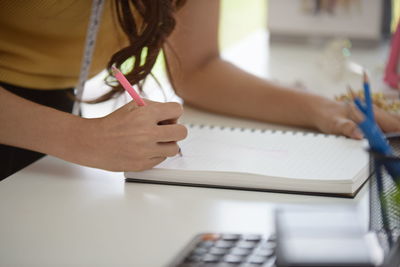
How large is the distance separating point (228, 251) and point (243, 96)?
2.16 feet

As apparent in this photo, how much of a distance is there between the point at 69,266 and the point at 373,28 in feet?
4.53

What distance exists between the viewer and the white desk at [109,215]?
0.81m

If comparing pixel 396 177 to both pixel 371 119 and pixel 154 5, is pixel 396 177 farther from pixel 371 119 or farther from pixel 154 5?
pixel 154 5

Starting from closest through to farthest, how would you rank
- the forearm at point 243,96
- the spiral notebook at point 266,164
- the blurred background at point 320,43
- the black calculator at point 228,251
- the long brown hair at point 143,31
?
1. the black calculator at point 228,251
2. the spiral notebook at point 266,164
3. the long brown hair at point 143,31
4. the forearm at point 243,96
5. the blurred background at point 320,43

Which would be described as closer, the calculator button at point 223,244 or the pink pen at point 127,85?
the calculator button at point 223,244

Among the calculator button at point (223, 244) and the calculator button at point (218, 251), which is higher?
the calculator button at point (223, 244)

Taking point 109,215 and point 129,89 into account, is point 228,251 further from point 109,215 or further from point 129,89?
point 129,89

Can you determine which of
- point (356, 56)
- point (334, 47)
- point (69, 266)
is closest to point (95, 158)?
point (69, 266)

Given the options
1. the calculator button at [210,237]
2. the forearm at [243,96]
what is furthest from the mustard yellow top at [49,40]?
the calculator button at [210,237]

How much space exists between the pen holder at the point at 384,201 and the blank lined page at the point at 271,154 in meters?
0.18

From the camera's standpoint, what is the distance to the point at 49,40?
129 cm

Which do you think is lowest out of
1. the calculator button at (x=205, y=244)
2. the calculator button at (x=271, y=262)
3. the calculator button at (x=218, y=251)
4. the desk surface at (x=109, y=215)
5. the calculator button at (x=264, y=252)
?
the desk surface at (x=109, y=215)

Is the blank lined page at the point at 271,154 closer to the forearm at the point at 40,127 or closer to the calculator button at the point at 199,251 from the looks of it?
the forearm at the point at 40,127

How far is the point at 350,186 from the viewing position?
965mm
